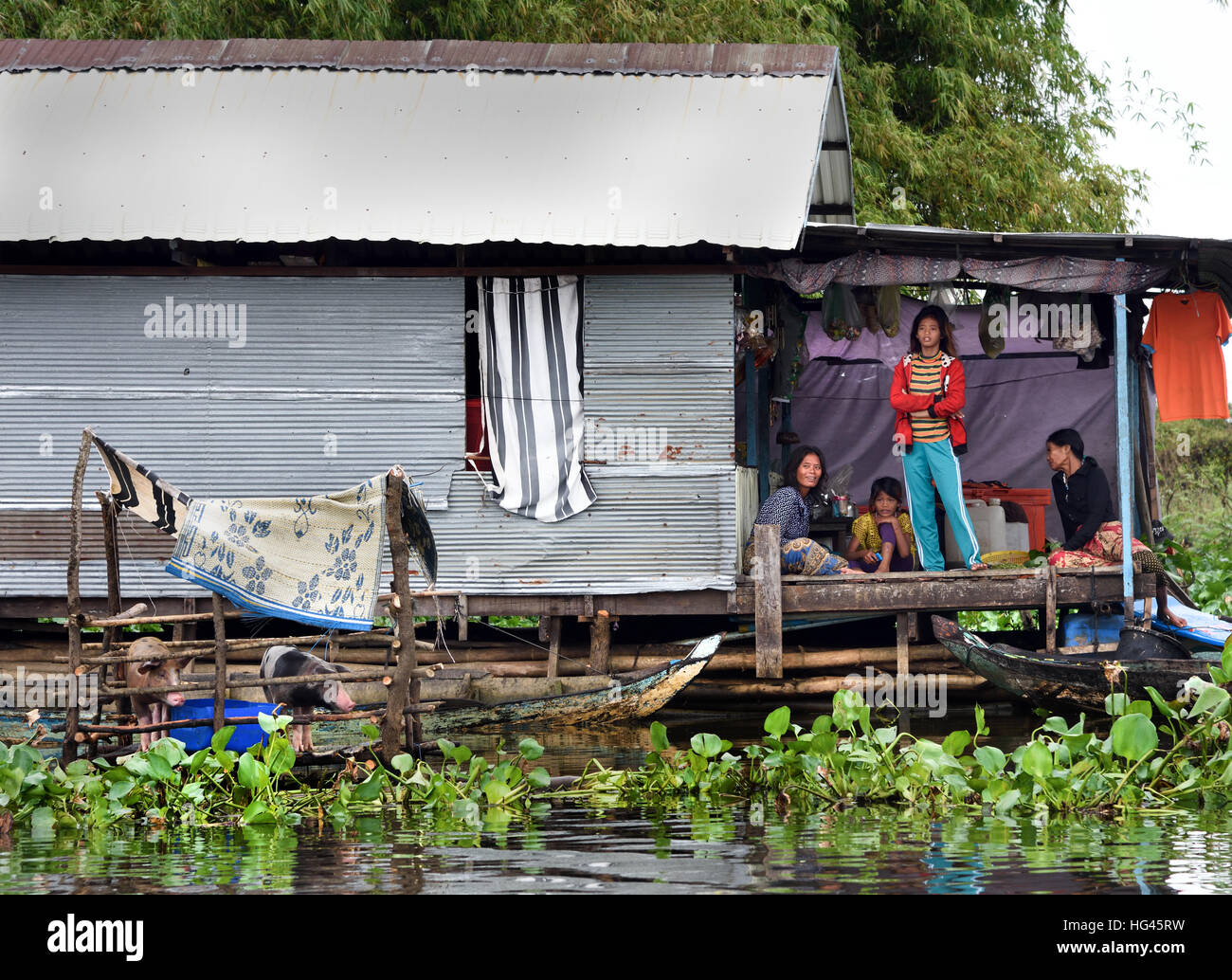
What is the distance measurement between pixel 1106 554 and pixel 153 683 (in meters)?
7.33

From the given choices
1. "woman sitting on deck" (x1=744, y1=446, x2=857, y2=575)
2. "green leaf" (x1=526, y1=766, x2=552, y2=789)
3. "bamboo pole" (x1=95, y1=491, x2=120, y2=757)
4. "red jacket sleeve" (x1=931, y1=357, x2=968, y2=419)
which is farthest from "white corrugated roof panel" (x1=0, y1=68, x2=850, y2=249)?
"green leaf" (x1=526, y1=766, x2=552, y2=789)

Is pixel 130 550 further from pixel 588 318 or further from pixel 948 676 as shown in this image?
pixel 948 676

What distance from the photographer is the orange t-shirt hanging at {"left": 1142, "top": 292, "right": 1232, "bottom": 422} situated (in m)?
11.5

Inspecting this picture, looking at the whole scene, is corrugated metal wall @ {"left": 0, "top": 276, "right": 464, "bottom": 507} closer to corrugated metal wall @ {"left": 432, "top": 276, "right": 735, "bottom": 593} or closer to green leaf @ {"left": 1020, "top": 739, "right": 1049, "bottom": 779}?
corrugated metal wall @ {"left": 432, "top": 276, "right": 735, "bottom": 593}

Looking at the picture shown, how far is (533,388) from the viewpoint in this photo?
11.2 meters

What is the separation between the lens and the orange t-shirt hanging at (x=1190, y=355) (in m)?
11.5

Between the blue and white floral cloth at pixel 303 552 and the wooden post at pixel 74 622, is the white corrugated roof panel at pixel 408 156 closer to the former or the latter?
the blue and white floral cloth at pixel 303 552

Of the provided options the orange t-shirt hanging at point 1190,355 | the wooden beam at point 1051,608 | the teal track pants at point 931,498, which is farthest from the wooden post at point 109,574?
the orange t-shirt hanging at point 1190,355

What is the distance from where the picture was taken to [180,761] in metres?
7.53

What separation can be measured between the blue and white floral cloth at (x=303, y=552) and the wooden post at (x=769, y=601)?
3.74m

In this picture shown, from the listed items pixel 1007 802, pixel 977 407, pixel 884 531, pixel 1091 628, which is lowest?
pixel 1007 802

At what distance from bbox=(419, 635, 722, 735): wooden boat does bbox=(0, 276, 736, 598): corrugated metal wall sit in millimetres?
788

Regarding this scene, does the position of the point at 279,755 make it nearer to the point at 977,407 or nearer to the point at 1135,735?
the point at 1135,735

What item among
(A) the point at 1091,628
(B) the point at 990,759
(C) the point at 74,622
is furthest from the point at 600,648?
(B) the point at 990,759
